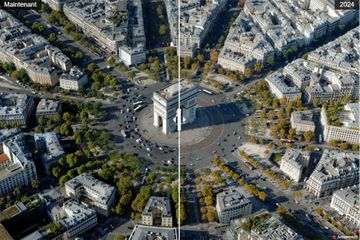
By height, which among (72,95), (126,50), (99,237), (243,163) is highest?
(126,50)

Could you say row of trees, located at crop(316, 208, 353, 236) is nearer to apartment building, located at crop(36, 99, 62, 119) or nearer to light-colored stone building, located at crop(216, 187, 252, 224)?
light-colored stone building, located at crop(216, 187, 252, 224)

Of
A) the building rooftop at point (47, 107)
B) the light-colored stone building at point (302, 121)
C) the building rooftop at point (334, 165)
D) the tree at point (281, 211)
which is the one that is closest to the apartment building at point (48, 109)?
the building rooftop at point (47, 107)

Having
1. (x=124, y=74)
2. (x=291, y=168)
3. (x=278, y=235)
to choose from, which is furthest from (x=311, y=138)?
(x=124, y=74)

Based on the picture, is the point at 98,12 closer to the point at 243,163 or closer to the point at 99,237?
the point at 243,163

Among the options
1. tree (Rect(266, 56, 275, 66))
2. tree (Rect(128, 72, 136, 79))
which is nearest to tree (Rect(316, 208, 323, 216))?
tree (Rect(266, 56, 275, 66))

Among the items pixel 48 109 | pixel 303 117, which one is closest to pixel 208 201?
pixel 303 117
